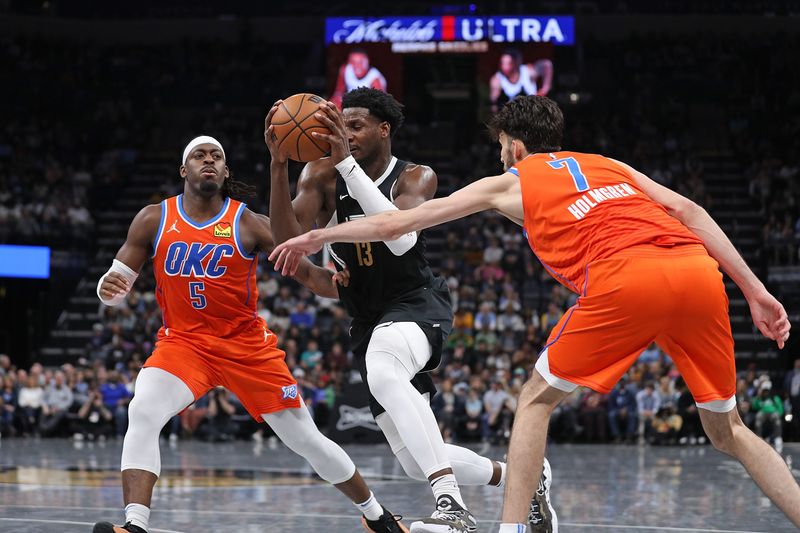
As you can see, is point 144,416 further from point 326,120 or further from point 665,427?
point 665,427

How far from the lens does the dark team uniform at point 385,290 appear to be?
17.3ft

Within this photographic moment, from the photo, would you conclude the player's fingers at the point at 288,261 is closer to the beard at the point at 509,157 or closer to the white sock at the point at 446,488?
the beard at the point at 509,157

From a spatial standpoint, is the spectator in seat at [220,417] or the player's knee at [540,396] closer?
the player's knee at [540,396]

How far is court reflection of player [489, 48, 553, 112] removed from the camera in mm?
20797

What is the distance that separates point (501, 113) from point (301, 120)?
99 centimetres

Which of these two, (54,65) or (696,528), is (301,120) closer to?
(696,528)

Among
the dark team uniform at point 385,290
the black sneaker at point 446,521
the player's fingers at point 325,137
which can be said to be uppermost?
the player's fingers at point 325,137

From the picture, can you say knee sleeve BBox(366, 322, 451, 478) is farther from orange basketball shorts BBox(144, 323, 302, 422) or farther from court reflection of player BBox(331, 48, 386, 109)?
court reflection of player BBox(331, 48, 386, 109)

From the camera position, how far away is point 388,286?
5301 millimetres

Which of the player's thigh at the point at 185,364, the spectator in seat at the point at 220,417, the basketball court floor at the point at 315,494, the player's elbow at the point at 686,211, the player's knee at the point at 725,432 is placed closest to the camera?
the player's knee at the point at 725,432

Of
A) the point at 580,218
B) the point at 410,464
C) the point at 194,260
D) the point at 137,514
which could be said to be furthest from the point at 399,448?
the point at 580,218

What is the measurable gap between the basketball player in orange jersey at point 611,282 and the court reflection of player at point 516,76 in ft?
55.2

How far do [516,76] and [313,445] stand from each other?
16722 millimetres

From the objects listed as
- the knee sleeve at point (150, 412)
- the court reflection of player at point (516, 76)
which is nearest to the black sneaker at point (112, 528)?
the knee sleeve at point (150, 412)
